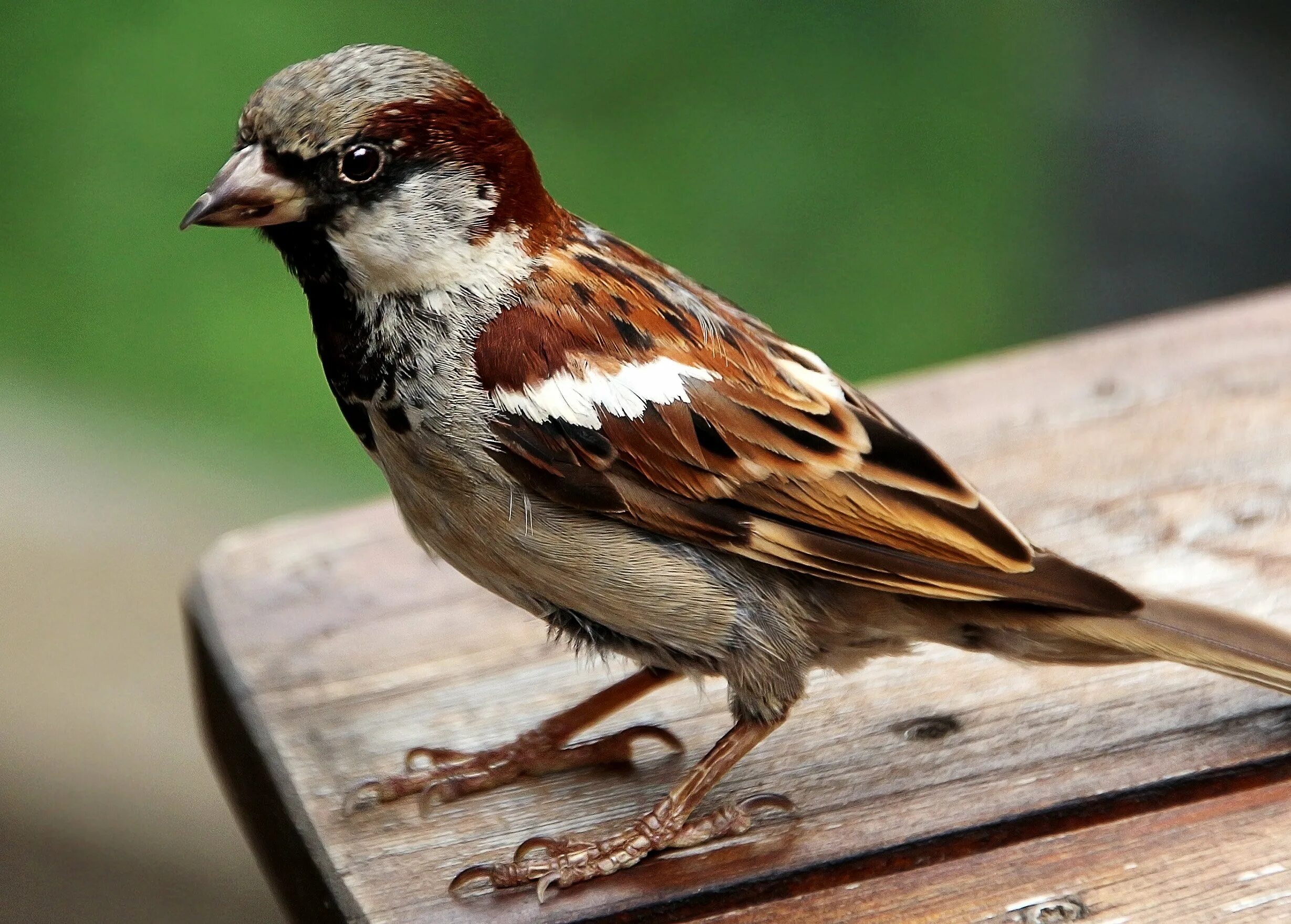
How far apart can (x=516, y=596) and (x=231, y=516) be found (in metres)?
3.89

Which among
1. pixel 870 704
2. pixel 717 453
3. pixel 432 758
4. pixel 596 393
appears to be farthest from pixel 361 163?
pixel 870 704

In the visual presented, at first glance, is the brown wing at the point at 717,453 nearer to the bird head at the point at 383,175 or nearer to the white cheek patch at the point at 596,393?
the white cheek patch at the point at 596,393

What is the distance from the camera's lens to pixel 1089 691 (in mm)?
2777

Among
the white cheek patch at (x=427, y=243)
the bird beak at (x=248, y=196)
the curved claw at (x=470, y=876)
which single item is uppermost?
the bird beak at (x=248, y=196)

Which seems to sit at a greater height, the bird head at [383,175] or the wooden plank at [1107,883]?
the bird head at [383,175]

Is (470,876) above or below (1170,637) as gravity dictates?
below

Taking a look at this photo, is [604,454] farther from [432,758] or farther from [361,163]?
[432,758]

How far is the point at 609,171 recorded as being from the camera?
752cm

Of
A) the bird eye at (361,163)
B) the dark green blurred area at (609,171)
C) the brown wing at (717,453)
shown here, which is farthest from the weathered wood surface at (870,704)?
the dark green blurred area at (609,171)

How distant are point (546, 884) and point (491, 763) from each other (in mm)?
367

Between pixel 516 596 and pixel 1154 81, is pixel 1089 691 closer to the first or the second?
pixel 516 596

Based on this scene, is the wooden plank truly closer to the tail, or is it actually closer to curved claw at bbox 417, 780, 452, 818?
the tail

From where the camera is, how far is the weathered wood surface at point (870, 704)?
2379mm

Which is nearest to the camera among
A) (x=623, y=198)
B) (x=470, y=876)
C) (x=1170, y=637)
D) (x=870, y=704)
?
(x=470, y=876)
